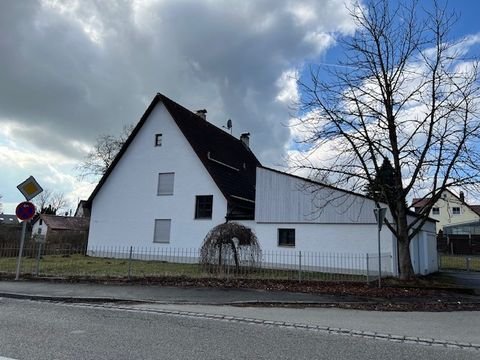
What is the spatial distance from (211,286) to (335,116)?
8.21 meters

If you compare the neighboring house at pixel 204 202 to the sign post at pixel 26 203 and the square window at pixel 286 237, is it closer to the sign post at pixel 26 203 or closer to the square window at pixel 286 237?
the square window at pixel 286 237

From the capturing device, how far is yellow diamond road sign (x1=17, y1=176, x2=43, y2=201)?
15.3m

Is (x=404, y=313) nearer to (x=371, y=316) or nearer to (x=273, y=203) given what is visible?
(x=371, y=316)

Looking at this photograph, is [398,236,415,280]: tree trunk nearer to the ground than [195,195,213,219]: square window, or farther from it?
nearer to the ground

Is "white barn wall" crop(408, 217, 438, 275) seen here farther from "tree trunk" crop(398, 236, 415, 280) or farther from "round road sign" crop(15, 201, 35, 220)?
"round road sign" crop(15, 201, 35, 220)

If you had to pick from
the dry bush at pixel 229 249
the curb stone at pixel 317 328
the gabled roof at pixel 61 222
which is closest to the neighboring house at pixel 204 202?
the dry bush at pixel 229 249

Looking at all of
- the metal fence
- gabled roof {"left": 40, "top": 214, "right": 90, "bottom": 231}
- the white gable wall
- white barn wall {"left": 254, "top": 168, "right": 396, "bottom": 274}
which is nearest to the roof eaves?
the white gable wall

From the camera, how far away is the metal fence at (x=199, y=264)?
16.5 metres

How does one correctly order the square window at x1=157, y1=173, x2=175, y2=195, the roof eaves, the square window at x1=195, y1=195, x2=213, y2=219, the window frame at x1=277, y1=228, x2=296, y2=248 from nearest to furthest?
the window frame at x1=277, y1=228, x2=296, y2=248, the square window at x1=195, y1=195, x2=213, y2=219, the square window at x1=157, y1=173, x2=175, y2=195, the roof eaves

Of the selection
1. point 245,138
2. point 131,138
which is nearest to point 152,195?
point 131,138

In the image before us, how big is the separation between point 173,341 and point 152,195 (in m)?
21.9

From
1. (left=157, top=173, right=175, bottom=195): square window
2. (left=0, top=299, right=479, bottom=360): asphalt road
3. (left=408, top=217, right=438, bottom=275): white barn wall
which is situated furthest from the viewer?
(left=157, top=173, right=175, bottom=195): square window

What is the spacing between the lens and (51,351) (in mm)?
6027

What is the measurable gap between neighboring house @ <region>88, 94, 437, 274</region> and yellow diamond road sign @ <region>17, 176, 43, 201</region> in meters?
11.6
